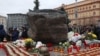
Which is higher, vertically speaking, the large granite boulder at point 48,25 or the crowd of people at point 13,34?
the large granite boulder at point 48,25

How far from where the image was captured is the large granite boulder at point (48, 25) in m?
17.2

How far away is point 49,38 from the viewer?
17.4 m

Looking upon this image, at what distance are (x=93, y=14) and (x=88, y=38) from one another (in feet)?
242

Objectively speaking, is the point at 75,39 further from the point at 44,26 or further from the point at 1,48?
the point at 1,48

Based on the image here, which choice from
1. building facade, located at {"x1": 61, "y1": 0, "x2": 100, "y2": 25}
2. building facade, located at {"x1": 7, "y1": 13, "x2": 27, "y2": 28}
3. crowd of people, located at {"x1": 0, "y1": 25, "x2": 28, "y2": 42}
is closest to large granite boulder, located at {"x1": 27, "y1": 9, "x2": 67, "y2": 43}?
crowd of people, located at {"x1": 0, "y1": 25, "x2": 28, "y2": 42}

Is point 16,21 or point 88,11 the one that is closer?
point 16,21

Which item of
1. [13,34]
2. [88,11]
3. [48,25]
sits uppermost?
[48,25]

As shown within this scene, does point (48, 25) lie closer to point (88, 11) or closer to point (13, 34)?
point (13, 34)

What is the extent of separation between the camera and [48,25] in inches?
683

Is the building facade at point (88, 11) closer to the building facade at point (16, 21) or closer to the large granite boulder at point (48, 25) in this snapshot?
the building facade at point (16, 21)

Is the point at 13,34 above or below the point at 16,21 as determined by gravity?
above

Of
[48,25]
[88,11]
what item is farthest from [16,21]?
[88,11]

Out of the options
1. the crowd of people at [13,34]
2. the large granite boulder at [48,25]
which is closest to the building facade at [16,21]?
the crowd of people at [13,34]

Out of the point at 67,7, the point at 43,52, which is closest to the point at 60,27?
the point at 43,52
